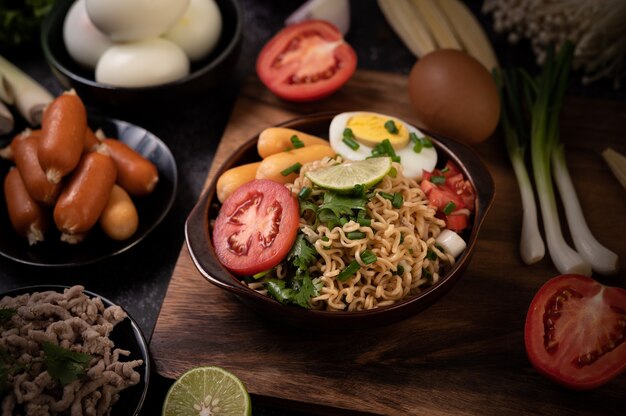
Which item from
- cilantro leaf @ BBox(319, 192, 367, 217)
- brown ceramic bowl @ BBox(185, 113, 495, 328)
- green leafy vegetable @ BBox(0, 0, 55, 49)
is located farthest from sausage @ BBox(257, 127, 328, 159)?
green leafy vegetable @ BBox(0, 0, 55, 49)

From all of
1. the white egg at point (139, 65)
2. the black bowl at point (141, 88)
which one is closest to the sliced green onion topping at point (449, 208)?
the black bowl at point (141, 88)

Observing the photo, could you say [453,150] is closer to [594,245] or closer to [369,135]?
[369,135]

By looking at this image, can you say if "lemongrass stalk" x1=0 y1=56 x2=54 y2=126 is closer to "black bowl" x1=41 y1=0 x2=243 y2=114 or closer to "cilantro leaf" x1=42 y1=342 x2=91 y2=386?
"black bowl" x1=41 y1=0 x2=243 y2=114

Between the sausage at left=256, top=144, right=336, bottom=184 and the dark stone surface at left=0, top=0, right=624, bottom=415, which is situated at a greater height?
the sausage at left=256, top=144, right=336, bottom=184

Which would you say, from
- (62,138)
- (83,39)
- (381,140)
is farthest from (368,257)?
(83,39)

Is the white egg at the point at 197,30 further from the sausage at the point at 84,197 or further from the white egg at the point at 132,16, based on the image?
the sausage at the point at 84,197

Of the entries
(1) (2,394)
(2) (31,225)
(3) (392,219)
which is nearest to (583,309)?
(3) (392,219)
